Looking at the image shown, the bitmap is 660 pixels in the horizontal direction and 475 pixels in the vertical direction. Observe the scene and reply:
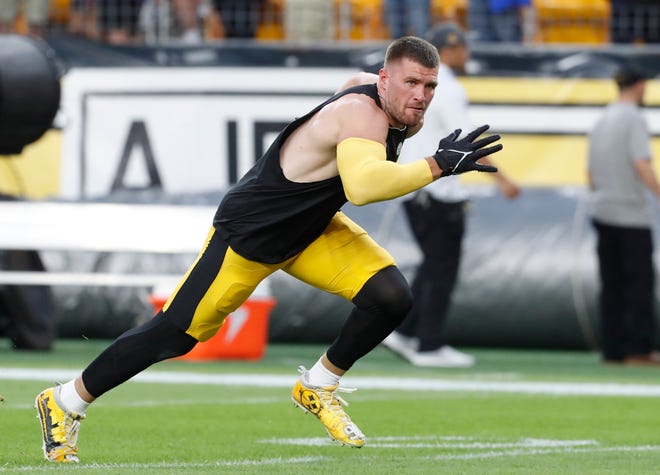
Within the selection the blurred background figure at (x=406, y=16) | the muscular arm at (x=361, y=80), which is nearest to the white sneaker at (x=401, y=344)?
the blurred background figure at (x=406, y=16)

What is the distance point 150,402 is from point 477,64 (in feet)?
17.7

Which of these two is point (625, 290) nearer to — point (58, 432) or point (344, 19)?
point (344, 19)

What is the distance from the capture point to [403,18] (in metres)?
13.6

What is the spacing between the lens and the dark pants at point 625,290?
438 inches

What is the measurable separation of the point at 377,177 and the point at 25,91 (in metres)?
5.93

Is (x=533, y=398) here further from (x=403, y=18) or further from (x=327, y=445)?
(x=403, y=18)

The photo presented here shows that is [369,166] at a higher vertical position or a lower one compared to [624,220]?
higher

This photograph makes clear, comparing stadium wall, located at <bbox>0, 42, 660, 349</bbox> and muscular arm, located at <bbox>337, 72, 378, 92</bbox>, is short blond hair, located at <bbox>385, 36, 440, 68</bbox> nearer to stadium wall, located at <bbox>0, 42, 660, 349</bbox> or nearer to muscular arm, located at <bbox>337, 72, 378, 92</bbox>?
muscular arm, located at <bbox>337, 72, 378, 92</bbox>

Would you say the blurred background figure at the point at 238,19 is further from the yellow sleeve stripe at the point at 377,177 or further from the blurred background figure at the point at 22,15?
the yellow sleeve stripe at the point at 377,177

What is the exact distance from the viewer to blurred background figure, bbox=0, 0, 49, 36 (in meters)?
13.2


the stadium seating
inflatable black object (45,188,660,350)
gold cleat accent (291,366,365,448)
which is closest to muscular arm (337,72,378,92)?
gold cleat accent (291,366,365,448)

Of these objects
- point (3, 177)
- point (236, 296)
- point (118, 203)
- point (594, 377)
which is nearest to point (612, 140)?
point (594, 377)

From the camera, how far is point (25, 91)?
10.8 metres

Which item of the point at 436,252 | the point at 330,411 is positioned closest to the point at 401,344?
the point at 436,252
